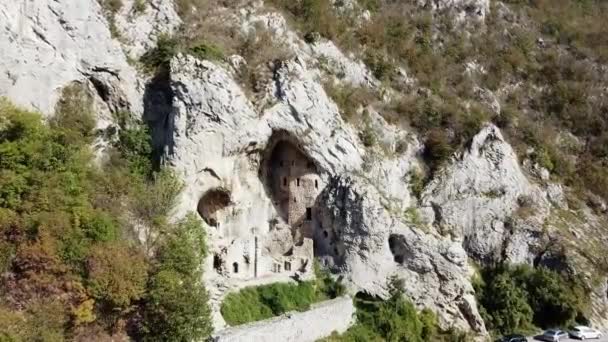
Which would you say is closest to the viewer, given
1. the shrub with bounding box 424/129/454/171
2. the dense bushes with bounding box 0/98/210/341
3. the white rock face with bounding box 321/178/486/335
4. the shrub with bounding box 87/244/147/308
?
the dense bushes with bounding box 0/98/210/341

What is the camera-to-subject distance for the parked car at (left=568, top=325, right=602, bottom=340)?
1414 inches

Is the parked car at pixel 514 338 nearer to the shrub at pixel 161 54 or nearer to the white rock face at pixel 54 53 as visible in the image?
the white rock face at pixel 54 53

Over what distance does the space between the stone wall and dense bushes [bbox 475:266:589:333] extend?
11461mm

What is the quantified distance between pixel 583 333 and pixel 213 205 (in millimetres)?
25182

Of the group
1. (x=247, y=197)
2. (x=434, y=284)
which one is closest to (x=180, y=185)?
(x=247, y=197)

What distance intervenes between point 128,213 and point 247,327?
842 centimetres

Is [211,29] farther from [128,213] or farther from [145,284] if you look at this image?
[145,284]

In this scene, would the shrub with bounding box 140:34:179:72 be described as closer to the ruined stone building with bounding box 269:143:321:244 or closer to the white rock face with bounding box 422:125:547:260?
the ruined stone building with bounding box 269:143:321:244

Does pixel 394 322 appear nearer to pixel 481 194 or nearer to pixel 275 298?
pixel 275 298

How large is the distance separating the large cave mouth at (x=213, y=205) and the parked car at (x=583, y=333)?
939 inches

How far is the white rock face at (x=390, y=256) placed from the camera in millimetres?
35750

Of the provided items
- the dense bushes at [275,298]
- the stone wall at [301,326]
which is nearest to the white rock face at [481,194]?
the dense bushes at [275,298]

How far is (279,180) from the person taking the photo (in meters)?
39.2

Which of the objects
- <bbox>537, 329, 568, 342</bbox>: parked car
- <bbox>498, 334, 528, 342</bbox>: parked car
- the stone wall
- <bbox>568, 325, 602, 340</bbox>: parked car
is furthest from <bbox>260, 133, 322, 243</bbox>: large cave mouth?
<bbox>568, 325, 602, 340</bbox>: parked car
